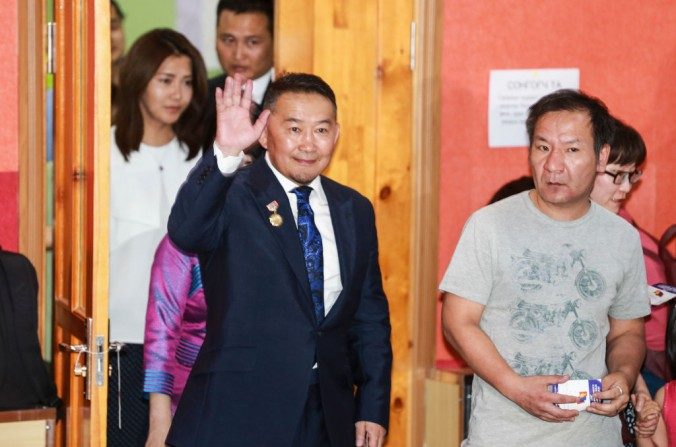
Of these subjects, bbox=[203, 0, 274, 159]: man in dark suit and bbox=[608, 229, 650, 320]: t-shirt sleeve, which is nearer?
bbox=[608, 229, 650, 320]: t-shirt sleeve

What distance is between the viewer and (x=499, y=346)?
9.91ft

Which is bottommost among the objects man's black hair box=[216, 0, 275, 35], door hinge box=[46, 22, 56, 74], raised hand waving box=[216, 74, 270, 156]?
raised hand waving box=[216, 74, 270, 156]

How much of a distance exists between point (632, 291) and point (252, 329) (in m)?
1.07

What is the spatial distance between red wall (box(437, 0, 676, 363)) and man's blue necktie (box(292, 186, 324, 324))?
49.7 inches

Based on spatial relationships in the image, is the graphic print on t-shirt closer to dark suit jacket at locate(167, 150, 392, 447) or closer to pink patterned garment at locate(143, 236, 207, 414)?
dark suit jacket at locate(167, 150, 392, 447)

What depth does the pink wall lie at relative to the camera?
3.91 meters

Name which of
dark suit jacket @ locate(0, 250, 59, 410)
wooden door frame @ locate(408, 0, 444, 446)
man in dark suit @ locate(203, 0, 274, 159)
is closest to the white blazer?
man in dark suit @ locate(203, 0, 274, 159)

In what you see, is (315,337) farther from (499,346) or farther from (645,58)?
(645,58)

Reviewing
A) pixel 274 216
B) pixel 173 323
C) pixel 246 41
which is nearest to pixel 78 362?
pixel 173 323

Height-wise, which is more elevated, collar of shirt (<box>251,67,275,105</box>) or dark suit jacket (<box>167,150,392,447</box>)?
collar of shirt (<box>251,67,275,105</box>)

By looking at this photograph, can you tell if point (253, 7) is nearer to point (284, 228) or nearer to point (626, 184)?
point (626, 184)

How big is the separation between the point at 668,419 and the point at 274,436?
3.85 feet

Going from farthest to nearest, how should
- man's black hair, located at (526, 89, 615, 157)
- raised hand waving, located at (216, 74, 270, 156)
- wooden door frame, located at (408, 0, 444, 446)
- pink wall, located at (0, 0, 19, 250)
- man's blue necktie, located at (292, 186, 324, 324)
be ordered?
wooden door frame, located at (408, 0, 444, 446), pink wall, located at (0, 0, 19, 250), man's black hair, located at (526, 89, 615, 157), man's blue necktie, located at (292, 186, 324, 324), raised hand waving, located at (216, 74, 270, 156)

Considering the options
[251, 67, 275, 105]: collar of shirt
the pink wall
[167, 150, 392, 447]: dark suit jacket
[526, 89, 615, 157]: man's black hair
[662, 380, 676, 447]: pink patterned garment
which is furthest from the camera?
[251, 67, 275, 105]: collar of shirt
